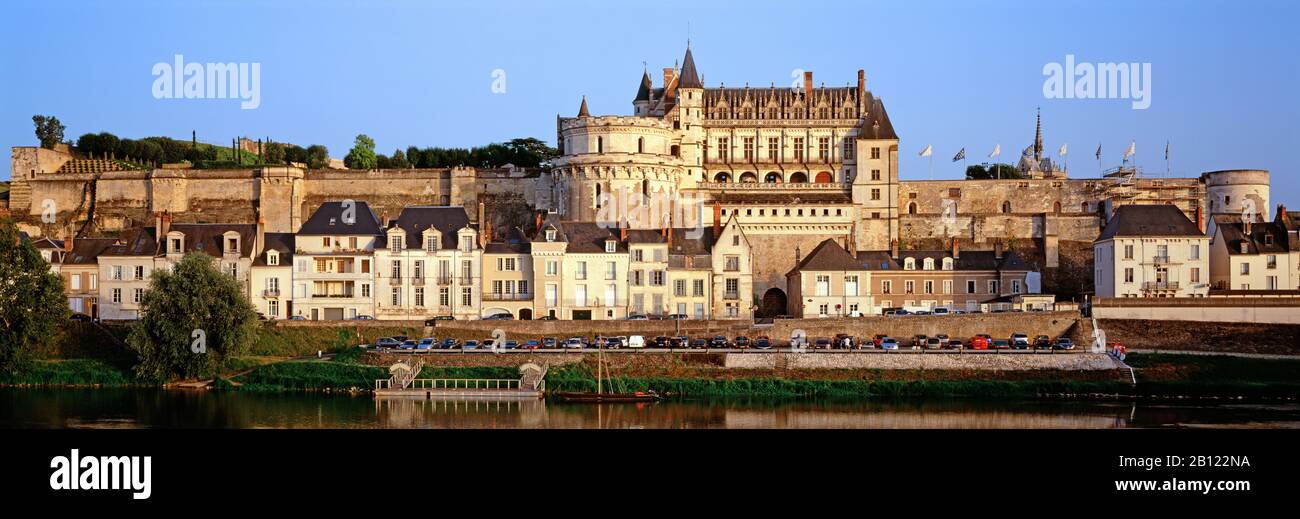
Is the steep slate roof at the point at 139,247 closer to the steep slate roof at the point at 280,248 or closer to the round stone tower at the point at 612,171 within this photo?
the steep slate roof at the point at 280,248

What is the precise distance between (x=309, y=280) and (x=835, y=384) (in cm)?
2160

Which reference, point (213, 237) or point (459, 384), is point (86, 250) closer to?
point (213, 237)

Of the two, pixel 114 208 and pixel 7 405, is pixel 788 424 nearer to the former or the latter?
pixel 7 405

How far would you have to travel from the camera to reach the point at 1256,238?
59562mm

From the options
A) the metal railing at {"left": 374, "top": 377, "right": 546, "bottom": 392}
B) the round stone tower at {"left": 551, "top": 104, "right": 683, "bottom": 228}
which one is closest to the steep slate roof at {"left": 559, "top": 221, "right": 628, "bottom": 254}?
the round stone tower at {"left": 551, "top": 104, "right": 683, "bottom": 228}

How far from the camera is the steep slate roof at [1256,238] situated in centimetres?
5888

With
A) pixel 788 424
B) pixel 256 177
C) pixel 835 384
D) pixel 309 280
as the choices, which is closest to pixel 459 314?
pixel 309 280

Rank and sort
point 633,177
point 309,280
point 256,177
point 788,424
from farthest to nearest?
point 256,177 < point 633,177 < point 309,280 < point 788,424

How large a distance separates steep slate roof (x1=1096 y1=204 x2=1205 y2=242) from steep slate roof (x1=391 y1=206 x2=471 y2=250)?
2587cm

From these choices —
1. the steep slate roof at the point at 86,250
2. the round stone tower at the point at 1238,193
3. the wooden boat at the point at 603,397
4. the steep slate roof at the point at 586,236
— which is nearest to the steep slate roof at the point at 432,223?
the steep slate roof at the point at 586,236

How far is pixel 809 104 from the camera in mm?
78812

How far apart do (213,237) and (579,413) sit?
2295 centimetres

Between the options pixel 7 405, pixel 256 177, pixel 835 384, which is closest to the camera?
pixel 7 405

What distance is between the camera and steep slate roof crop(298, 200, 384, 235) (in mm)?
56531
